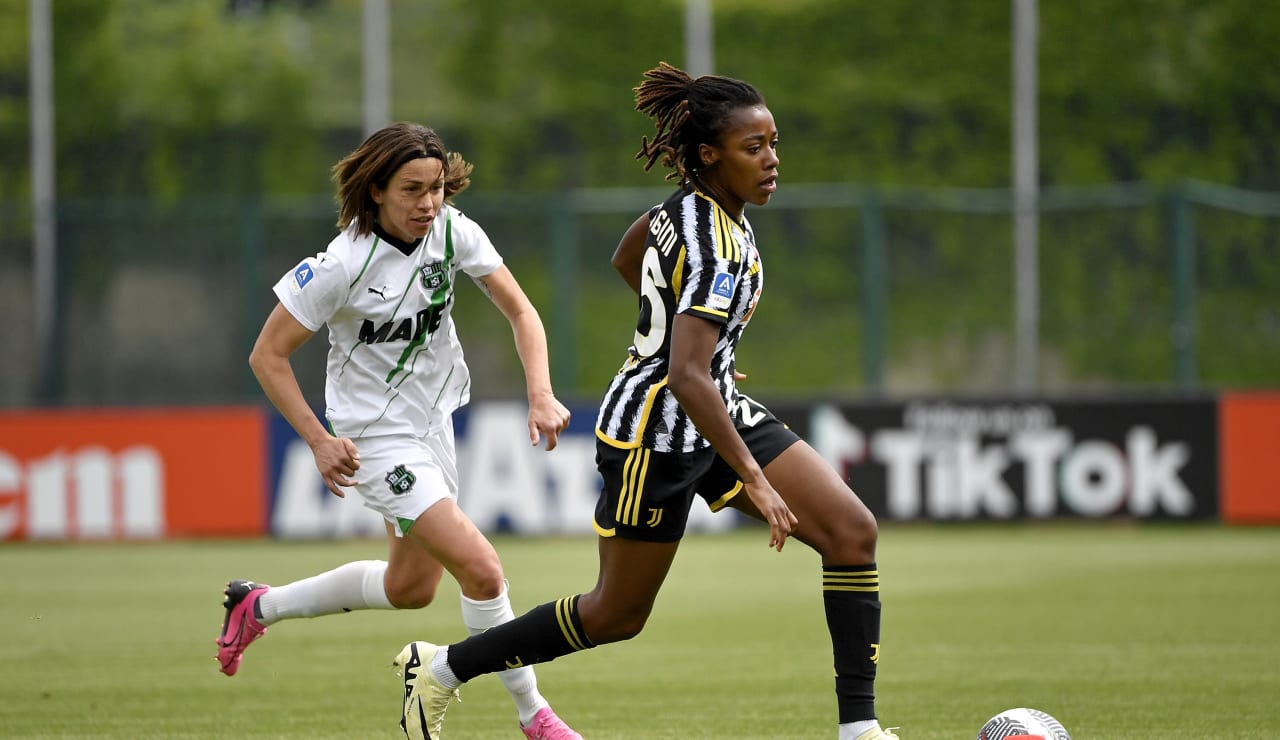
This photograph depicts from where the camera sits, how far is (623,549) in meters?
5.57

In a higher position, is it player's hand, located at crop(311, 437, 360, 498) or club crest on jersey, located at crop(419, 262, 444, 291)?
club crest on jersey, located at crop(419, 262, 444, 291)

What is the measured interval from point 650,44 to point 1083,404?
44.4ft

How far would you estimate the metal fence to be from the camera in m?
17.9

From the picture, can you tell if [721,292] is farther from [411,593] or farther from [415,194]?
[411,593]

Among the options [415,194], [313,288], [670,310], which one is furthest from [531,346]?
[670,310]

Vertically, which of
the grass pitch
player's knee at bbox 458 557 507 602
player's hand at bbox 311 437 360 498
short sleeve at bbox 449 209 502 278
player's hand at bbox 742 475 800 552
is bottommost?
the grass pitch

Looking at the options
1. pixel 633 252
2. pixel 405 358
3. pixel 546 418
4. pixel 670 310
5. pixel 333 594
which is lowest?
pixel 333 594

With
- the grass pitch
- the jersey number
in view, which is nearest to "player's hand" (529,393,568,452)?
the jersey number

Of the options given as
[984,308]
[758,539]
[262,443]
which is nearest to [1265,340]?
[984,308]

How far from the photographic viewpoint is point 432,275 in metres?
6.25

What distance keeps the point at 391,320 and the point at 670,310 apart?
1.24 meters

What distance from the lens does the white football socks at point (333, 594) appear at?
6.73 metres

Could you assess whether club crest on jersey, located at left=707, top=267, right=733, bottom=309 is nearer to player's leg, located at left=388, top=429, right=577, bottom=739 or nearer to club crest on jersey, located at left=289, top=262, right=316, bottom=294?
player's leg, located at left=388, top=429, right=577, bottom=739

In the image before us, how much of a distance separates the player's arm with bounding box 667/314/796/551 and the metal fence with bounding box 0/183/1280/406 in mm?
12182
